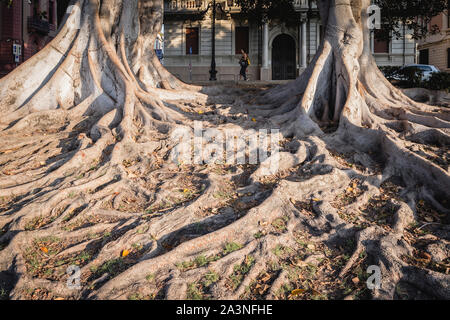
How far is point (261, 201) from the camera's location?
13.7ft

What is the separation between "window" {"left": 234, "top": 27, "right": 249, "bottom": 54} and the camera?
27406 mm

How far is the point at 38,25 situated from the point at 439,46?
109 ft

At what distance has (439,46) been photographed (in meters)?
31.5

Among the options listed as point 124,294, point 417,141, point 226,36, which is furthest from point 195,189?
point 226,36

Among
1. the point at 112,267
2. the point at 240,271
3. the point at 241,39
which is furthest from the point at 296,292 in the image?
the point at 241,39

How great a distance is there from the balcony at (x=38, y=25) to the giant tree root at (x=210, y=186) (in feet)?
59.6

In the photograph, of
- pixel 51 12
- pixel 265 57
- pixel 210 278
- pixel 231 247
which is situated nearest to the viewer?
pixel 210 278

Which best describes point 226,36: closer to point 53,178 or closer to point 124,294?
point 53,178

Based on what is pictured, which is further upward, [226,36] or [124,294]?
[226,36]

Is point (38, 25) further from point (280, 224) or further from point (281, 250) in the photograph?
point (281, 250)

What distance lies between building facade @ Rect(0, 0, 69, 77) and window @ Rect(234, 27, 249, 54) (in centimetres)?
1248

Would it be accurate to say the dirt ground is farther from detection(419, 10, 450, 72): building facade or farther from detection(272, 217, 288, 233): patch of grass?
detection(419, 10, 450, 72): building facade

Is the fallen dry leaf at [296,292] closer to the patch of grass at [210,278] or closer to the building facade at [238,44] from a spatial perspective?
the patch of grass at [210,278]
